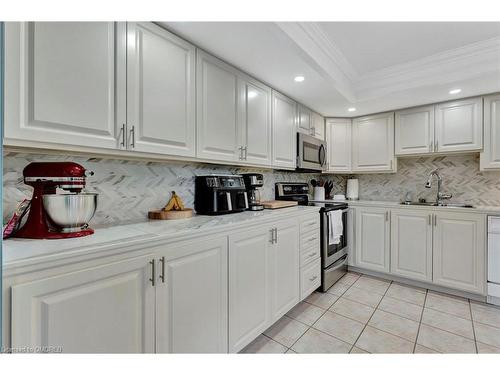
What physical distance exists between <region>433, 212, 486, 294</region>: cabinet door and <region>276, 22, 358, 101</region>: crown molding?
1.71 m

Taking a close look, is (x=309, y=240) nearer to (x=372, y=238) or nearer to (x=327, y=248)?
(x=327, y=248)

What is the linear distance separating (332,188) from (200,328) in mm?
3024

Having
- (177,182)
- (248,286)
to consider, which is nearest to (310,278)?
(248,286)

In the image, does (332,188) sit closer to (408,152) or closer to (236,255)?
(408,152)

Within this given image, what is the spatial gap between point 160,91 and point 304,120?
1931mm

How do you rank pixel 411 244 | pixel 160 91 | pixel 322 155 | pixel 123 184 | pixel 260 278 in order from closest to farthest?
1. pixel 160 91
2. pixel 123 184
3. pixel 260 278
4. pixel 411 244
5. pixel 322 155

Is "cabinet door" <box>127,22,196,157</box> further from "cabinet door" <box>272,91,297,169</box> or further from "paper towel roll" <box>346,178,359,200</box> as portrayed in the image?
"paper towel roll" <box>346,178,359,200</box>

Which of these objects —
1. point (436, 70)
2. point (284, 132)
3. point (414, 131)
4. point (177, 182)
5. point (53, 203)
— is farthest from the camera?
point (414, 131)

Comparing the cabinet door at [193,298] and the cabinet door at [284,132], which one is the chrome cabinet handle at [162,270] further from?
the cabinet door at [284,132]

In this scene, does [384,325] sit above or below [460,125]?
below

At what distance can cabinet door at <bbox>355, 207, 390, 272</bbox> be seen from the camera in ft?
9.36

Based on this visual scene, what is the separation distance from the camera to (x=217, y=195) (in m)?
1.88

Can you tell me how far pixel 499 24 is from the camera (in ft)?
5.85
